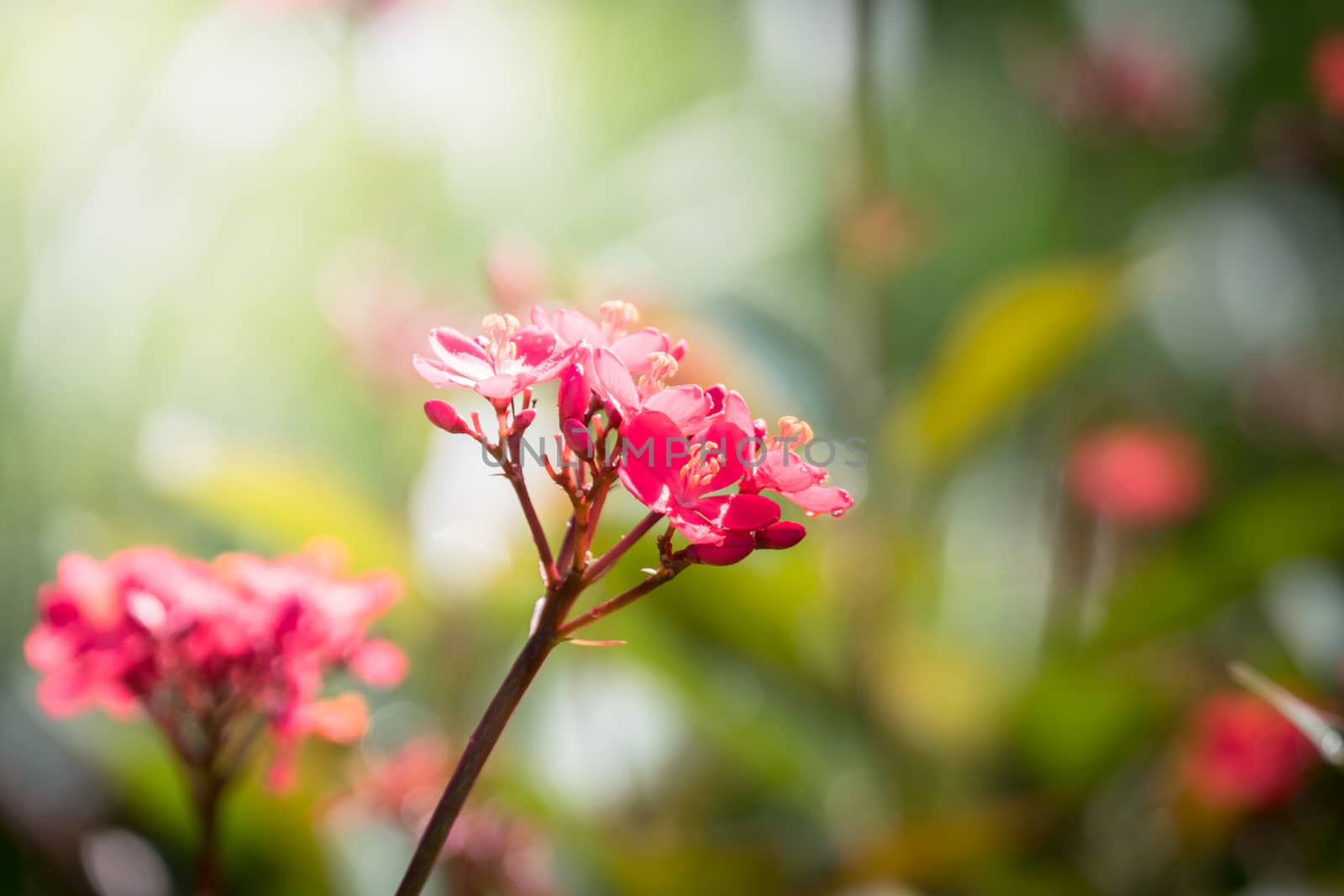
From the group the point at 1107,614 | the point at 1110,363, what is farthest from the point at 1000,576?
the point at 1110,363

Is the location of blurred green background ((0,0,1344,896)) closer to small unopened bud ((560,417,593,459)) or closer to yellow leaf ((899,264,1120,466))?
yellow leaf ((899,264,1120,466))

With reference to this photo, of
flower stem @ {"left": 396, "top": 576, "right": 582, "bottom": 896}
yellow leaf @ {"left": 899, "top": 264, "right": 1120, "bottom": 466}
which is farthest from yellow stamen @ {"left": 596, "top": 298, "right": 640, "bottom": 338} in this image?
yellow leaf @ {"left": 899, "top": 264, "right": 1120, "bottom": 466}

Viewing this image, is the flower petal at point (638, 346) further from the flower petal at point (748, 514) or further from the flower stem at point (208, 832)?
the flower stem at point (208, 832)

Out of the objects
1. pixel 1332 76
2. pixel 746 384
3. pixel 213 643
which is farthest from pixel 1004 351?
pixel 213 643

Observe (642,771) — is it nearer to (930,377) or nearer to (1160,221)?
(930,377)

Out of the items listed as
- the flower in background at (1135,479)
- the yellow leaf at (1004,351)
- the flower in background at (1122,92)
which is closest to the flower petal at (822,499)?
the yellow leaf at (1004,351)
